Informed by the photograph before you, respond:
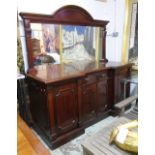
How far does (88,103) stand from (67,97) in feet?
1.45

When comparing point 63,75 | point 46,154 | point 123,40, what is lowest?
point 46,154


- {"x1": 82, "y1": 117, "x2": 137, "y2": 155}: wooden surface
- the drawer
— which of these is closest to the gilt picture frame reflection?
the drawer

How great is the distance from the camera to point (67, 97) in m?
1.94

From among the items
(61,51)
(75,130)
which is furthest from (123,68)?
(75,130)

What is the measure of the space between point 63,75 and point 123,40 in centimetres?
177

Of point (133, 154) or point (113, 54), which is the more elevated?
point (113, 54)

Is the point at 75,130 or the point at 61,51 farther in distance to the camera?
the point at 61,51

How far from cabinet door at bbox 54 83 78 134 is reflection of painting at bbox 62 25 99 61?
753 mm

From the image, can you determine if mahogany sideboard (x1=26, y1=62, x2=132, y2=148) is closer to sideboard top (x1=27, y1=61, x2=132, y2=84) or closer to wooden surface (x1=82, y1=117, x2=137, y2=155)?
sideboard top (x1=27, y1=61, x2=132, y2=84)

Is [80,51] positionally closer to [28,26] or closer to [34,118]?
[28,26]

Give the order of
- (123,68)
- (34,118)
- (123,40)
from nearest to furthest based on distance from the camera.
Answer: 1. (34,118)
2. (123,68)
3. (123,40)

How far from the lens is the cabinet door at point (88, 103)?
2160 mm

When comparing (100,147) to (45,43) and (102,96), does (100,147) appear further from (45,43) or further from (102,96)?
(45,43)

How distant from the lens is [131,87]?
122 inches
